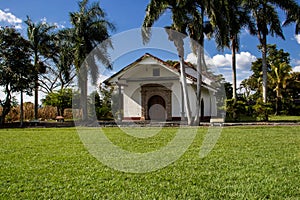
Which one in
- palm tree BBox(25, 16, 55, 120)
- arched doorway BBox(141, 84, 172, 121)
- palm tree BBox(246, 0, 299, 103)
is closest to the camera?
palm tree BBox(246, 0, 299, 103)

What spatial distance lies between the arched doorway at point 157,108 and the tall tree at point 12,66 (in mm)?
9704

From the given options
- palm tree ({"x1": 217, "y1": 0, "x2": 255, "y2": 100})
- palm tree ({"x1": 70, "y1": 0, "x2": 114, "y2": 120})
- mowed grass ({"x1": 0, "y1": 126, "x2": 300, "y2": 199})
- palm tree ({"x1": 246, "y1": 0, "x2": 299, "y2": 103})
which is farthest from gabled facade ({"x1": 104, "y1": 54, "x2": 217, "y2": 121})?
mowed grass ({"x1": 0, "y1": 126, "x2": 300, "y2": 199})

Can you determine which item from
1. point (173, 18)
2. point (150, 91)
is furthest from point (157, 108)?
point (173, 18)

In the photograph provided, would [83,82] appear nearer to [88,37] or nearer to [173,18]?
[88,37]

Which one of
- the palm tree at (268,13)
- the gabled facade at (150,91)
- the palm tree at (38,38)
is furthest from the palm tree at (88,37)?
the palm tree at (268,13)

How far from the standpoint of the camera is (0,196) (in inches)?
161

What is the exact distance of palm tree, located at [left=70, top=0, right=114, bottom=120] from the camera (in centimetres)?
2434

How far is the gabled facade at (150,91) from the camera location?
2386cm

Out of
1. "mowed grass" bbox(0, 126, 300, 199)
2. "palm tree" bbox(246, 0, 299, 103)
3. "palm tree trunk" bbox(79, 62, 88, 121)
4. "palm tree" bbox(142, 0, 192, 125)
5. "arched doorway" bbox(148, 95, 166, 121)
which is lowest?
"mowed grass" bbox(0, 126, 300, 199)

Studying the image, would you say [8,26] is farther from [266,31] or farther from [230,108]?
[266,31]

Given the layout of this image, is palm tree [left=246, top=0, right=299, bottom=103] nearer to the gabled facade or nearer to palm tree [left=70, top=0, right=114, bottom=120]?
the gabled facade

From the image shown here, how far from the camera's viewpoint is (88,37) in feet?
81.4

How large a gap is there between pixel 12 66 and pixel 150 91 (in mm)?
10696

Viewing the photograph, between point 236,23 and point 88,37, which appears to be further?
point 88,37
